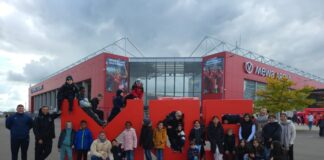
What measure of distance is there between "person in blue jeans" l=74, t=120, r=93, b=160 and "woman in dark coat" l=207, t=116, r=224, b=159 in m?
3.57

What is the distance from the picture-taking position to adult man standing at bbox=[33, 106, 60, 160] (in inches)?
394

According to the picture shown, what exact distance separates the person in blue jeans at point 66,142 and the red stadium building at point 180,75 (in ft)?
98.6

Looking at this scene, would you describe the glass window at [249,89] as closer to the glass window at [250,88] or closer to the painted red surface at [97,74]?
the glass window at [250,88]

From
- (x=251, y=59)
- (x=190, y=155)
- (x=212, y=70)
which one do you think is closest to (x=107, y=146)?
(x=190, y=155)

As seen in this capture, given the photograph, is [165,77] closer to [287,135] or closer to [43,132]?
[287,135]

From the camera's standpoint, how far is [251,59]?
45.1 meters

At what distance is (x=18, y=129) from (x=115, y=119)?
2806 millimetres

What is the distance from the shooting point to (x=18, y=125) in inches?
390

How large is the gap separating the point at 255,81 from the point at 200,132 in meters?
36.7

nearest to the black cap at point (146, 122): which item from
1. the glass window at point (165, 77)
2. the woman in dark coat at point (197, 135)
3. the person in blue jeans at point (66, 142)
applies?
the woman in dark coat at point (197, 135)

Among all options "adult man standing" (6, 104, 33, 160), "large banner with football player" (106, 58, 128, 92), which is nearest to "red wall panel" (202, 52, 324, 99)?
"large banner with football player" (106, 58, 128, 92)

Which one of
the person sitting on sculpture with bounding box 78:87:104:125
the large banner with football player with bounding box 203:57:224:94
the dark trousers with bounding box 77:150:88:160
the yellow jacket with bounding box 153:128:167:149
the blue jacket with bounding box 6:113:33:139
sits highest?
the large banner with football player with bounding box 203:57:224:94

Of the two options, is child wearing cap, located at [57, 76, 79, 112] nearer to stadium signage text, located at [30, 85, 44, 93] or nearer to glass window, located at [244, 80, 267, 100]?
glass window, located at [244, 80, 267, 100]

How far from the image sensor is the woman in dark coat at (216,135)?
10742 millimetres
